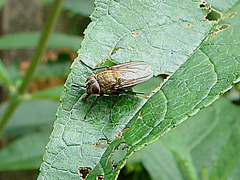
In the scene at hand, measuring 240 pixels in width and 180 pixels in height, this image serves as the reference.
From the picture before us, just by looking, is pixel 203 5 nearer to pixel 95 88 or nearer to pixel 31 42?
pixel 95 88

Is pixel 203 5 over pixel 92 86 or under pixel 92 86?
over

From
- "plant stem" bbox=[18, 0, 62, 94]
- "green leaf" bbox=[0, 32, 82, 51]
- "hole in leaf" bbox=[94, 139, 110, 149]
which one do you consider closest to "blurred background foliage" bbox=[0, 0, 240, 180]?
"green leaf" bbox=[0, 32, 82, 51]

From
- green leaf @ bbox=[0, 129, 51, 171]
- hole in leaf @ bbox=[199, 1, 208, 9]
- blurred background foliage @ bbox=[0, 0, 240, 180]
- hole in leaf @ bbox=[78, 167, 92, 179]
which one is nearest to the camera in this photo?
hole in leaf @ bbox=[78, 167, 92, 179]

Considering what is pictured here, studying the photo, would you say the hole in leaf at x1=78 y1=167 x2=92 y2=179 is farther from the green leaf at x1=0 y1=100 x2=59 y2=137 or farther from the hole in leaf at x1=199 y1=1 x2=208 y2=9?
the green leaf at x1=0 y1=100 x2=59 y2=137

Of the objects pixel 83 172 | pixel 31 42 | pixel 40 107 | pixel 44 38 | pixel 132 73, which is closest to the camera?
pixel 83 172

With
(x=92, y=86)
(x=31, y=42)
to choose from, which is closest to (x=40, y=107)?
(x=31, y=42)

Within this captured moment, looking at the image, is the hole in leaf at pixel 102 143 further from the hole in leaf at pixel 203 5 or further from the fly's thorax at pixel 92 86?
the hole in leaf at pixel 203 5

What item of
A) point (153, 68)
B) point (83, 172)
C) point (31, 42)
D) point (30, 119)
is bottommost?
point (30, 119)
